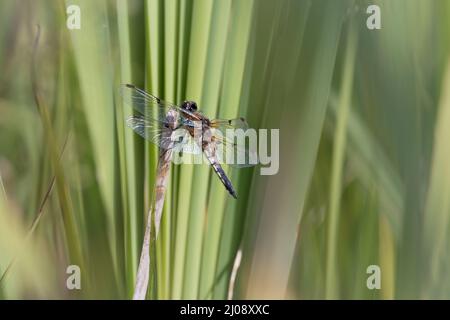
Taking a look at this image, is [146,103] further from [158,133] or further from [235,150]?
[235,150]

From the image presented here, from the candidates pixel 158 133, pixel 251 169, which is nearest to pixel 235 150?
pixel 251 169

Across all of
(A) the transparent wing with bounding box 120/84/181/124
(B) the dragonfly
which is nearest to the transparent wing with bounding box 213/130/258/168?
(B) the dragonfly

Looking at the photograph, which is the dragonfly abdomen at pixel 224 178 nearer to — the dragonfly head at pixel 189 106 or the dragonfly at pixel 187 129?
the dragonfly at pixel 187 129

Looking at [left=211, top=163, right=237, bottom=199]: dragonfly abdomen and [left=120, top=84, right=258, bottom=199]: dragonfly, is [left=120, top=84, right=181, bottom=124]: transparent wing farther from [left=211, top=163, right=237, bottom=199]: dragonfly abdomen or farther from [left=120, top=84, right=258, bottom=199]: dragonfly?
[left=211, top=163, right=237, bottom=199]: dragonfly abdomen

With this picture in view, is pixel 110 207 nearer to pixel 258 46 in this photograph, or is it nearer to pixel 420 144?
pixel 258 46

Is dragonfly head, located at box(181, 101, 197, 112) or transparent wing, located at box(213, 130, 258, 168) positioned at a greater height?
dragonfly head, located at box(181, 101, 197, 112)

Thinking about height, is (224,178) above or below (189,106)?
below

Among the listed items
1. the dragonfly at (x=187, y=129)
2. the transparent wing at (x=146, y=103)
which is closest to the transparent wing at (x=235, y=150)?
the dragonfly at (x=187, y=129)
